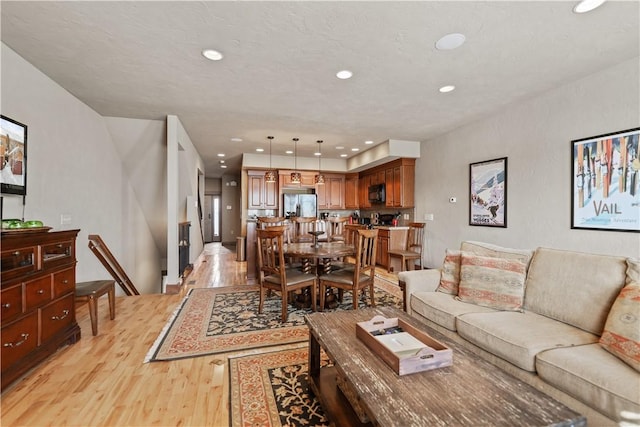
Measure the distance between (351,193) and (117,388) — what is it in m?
6.57

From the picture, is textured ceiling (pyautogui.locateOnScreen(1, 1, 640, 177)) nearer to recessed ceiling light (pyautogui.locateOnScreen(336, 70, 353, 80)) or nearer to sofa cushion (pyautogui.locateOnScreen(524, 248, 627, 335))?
recessed ceiling light (pyautogui.locateOnScreen(336, 70, 353, 80))

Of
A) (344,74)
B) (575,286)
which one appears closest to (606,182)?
(575,286)

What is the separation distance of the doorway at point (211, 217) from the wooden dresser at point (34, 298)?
8.54 meters

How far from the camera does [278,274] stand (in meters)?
3.19

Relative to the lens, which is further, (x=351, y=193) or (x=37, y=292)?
(x=351, y=193)

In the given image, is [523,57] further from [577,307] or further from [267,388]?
[267,388]

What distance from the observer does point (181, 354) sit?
7.64 ft

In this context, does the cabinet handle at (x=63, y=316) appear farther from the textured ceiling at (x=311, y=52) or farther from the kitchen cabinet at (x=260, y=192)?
the kitchen cabinet at (x=260, y=192)

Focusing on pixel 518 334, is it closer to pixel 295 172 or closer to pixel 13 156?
pixel 13 156

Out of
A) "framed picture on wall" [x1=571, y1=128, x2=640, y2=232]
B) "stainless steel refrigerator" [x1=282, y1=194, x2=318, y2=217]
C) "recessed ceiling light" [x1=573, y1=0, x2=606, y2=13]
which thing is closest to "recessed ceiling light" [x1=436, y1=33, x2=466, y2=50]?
"recessed ceiling light" [x1=573, y1=0, x2=606, y2=13]

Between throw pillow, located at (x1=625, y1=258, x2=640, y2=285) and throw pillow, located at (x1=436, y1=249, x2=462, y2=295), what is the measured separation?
1.07 metres

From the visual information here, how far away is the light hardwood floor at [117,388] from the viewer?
160 centimetres

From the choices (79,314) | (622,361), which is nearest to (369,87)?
Result: (622,361)

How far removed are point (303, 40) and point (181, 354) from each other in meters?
2.84
